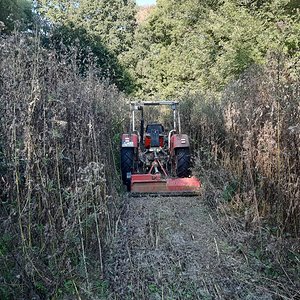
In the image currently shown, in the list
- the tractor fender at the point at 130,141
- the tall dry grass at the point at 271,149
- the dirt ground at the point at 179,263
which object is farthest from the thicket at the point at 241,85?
the tractor fender at the point at 130,141

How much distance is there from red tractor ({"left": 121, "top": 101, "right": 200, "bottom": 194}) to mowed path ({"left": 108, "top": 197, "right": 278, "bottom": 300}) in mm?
1324

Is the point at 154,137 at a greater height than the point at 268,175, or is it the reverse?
the point at 154,137

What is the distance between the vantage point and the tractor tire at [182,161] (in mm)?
7246

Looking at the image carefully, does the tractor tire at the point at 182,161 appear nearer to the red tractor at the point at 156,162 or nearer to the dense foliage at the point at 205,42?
the red tractor at the point at 156,162

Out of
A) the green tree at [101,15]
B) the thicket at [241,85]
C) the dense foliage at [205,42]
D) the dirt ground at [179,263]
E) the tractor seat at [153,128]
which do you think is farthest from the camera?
the green tree at [101,15]

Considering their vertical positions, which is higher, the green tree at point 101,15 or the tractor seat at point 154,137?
the green tree at point 101,15

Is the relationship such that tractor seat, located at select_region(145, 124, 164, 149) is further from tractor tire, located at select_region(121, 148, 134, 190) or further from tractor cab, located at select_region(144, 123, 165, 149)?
tractor tire, located at select_region(121, 148, 134, 190)

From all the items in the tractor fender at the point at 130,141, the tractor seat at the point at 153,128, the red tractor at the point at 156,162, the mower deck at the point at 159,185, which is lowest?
the mower deck at the point at 159,185

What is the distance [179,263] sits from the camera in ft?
12.2

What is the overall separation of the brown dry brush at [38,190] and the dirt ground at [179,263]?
1.07 feet

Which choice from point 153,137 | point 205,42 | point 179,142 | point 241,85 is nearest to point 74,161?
point 241,85

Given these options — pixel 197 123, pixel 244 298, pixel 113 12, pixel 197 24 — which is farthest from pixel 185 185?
pixel 113 12

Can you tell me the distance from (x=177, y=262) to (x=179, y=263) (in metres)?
0.04

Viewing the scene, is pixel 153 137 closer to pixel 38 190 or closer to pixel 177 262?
pixel 177 262
